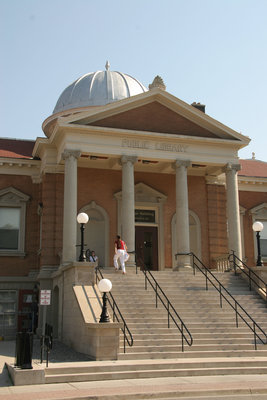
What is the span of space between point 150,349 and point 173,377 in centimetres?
213

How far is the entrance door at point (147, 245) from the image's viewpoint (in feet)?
88.1

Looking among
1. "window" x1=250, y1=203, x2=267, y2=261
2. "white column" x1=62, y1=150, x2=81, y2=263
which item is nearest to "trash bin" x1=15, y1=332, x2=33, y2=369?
"white column" x1=62, y1=150, x2=81, y2=263

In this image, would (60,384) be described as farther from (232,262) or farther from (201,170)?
(201,170)

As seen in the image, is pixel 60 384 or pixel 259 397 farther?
pixel 60 384

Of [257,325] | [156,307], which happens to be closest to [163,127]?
[156,307]

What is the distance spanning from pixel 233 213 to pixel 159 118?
5.54 metres

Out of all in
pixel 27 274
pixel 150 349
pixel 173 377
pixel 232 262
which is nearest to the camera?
pixel 173 377

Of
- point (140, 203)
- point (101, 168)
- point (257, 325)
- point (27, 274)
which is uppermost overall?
point (101, 168)

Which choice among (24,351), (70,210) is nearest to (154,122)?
(70,210)

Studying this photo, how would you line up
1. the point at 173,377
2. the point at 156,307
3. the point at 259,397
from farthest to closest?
the point at 156,307
the point at 173,377
the point at 259,397

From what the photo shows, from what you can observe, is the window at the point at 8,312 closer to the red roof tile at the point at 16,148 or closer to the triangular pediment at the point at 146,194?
the red roof tile at the point at 16,148

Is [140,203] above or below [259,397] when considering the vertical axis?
above

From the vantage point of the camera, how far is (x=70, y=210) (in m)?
22.1

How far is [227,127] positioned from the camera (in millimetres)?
25000
